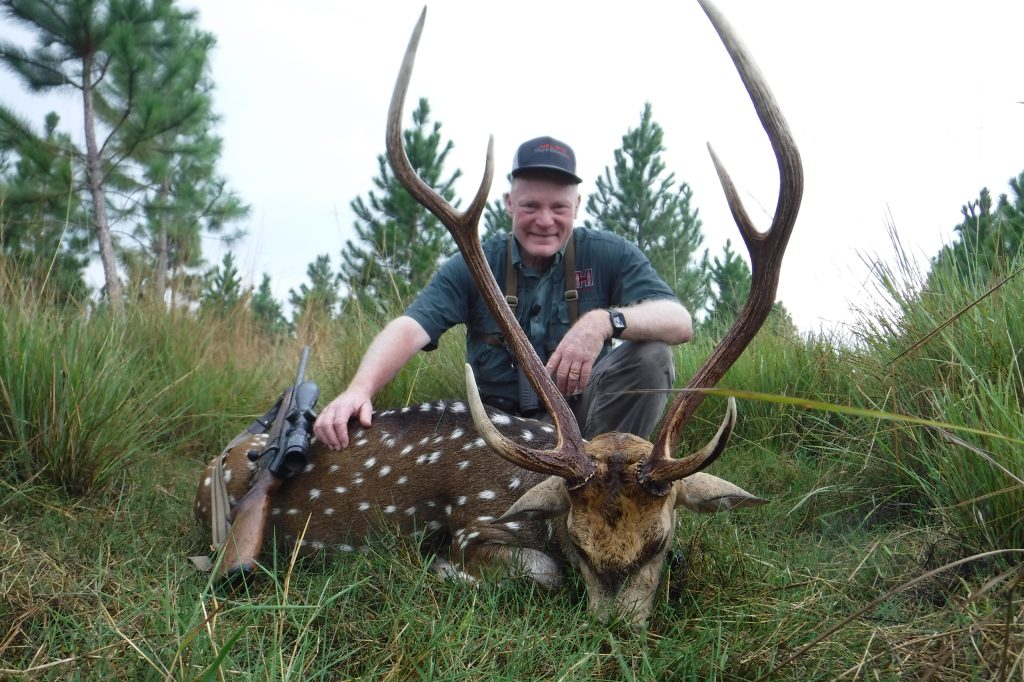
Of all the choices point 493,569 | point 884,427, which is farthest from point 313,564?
point 884,427

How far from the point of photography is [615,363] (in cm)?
411

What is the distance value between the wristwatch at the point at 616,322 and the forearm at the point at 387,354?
1.01 metres

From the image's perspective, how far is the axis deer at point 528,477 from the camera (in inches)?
97.2

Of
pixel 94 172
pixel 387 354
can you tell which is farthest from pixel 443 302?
pixel 94 172

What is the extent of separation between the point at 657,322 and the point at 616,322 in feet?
1.17

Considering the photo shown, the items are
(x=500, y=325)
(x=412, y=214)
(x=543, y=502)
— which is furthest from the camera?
(x=412, y=214)

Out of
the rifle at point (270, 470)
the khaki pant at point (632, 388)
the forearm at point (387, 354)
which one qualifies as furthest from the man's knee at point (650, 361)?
the rifle at point (270, 470)

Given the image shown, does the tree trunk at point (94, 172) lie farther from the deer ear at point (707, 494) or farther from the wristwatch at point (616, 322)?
the deer ear at point (707, 494)

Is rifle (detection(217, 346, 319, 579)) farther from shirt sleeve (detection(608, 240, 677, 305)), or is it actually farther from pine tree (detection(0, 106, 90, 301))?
pine tree (detection(0, 106, 90, 301))

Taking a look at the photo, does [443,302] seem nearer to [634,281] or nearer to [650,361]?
[634,281]

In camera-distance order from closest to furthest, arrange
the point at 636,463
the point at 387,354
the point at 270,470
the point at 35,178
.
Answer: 1. the point at 636,463
2. the point at 270,470
3. the point at 387,354
4. the point at 35,178

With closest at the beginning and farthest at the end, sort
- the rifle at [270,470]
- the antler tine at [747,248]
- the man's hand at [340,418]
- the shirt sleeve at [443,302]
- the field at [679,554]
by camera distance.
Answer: the field at [679,554] → the antler tine at [747,248] → the rifle at [270,470] → the man's hand at [340,418] → the shirt sleeve at [443,302]

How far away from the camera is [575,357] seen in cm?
326

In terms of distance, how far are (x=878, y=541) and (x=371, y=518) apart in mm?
2048
